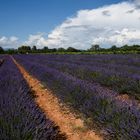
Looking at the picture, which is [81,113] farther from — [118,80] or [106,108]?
[118,80]

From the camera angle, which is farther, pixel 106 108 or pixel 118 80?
pixel 118 80

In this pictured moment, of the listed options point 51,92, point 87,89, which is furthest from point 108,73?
point 87,89

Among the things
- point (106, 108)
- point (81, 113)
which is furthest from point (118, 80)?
point (106, 108)

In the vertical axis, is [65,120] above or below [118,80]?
below

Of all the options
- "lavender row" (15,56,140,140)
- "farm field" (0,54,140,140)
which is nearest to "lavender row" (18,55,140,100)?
"farm field" (0,54,140,140)

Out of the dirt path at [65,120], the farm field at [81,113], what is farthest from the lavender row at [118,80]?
the dirt path at [65,120]

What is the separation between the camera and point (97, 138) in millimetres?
5062

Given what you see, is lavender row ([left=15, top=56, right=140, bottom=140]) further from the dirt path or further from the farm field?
the dirt path

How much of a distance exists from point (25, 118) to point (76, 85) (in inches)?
136

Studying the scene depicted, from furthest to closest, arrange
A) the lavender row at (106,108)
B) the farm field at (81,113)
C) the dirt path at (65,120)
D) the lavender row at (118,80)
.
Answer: the lavender row at (118,80)
the dirt path at (65,120)
the lavender row at (106,108)
the farm field at (81,113)

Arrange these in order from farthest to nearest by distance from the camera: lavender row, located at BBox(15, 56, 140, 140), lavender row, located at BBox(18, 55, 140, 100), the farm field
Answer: lavender row, located at BBox(18, 55, 140, 100), lavender row, located at BBox(15, 56, 140, 140), the farm field

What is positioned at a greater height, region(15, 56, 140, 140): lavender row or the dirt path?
region(15, 56, 140, 140): lavender row

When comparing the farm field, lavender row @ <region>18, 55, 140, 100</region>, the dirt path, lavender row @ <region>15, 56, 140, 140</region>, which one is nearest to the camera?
the farm field

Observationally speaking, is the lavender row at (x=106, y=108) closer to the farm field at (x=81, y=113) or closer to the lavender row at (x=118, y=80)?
the farm field at (x=81, y=113)
